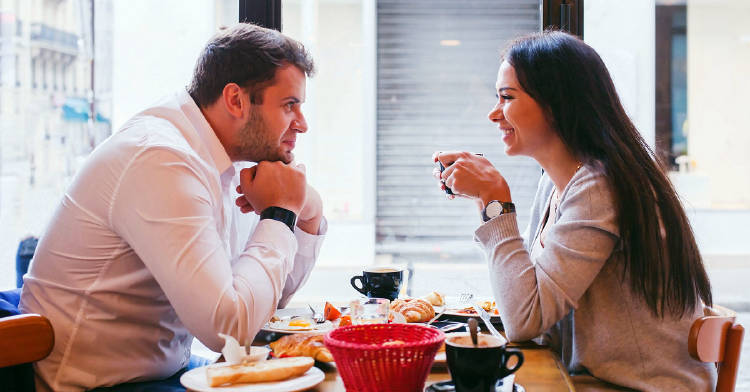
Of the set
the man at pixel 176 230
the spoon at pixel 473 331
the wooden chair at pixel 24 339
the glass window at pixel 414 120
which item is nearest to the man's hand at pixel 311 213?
the man at pixel 176 230

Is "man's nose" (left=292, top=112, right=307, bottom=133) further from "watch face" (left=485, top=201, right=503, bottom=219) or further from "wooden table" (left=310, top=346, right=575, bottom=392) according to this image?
"wooden table" (left=310, top=346, right=575, bottom=392)

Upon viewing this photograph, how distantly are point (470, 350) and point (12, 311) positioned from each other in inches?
35.8

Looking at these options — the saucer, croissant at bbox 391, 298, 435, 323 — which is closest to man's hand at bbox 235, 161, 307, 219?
croissant at bbox 391, 298, 435, 323

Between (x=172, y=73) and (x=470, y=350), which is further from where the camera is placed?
(x=172, y=73)

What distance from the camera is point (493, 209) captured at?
1.54 metres

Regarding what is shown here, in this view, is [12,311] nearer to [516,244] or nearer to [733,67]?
[516,244]

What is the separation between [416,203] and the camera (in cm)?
291

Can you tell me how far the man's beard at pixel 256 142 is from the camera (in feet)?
5.48

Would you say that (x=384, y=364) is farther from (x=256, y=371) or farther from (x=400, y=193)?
(x=400, y=193)

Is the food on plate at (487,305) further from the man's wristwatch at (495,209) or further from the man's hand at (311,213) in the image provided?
the man's hand at (311,213)

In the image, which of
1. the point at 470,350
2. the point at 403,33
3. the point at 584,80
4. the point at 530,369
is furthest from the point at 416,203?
the point at 470,350

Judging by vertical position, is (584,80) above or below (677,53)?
below

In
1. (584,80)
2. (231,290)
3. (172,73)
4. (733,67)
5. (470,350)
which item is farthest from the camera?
(733,67)

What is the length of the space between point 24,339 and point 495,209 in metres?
1.00
